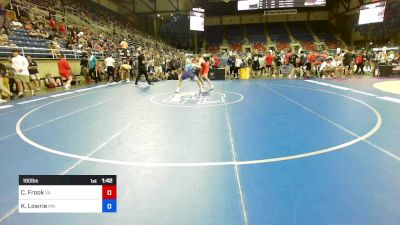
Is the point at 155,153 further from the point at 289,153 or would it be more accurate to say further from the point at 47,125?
the point at 47,125

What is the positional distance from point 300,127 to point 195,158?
2.44m

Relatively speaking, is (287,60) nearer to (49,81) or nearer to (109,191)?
(49,81)

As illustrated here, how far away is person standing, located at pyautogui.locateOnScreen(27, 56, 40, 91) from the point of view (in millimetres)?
11109

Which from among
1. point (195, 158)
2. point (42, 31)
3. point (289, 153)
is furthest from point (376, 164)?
point (42, 31)

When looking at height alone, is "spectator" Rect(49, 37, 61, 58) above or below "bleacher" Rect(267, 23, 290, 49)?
below

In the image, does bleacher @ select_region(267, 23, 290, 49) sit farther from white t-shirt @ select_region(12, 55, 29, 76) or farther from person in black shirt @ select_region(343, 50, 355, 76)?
white t-shirt @ select_region(12, 55, 29, 76)

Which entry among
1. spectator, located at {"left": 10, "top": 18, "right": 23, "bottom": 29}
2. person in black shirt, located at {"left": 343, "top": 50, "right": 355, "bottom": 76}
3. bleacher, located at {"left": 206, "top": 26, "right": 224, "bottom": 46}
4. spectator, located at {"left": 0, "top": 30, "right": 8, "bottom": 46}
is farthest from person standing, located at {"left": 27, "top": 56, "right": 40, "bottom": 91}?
bleacher, located at {"left": 206, "top": 26, "right": 224, "bottom": 46}
